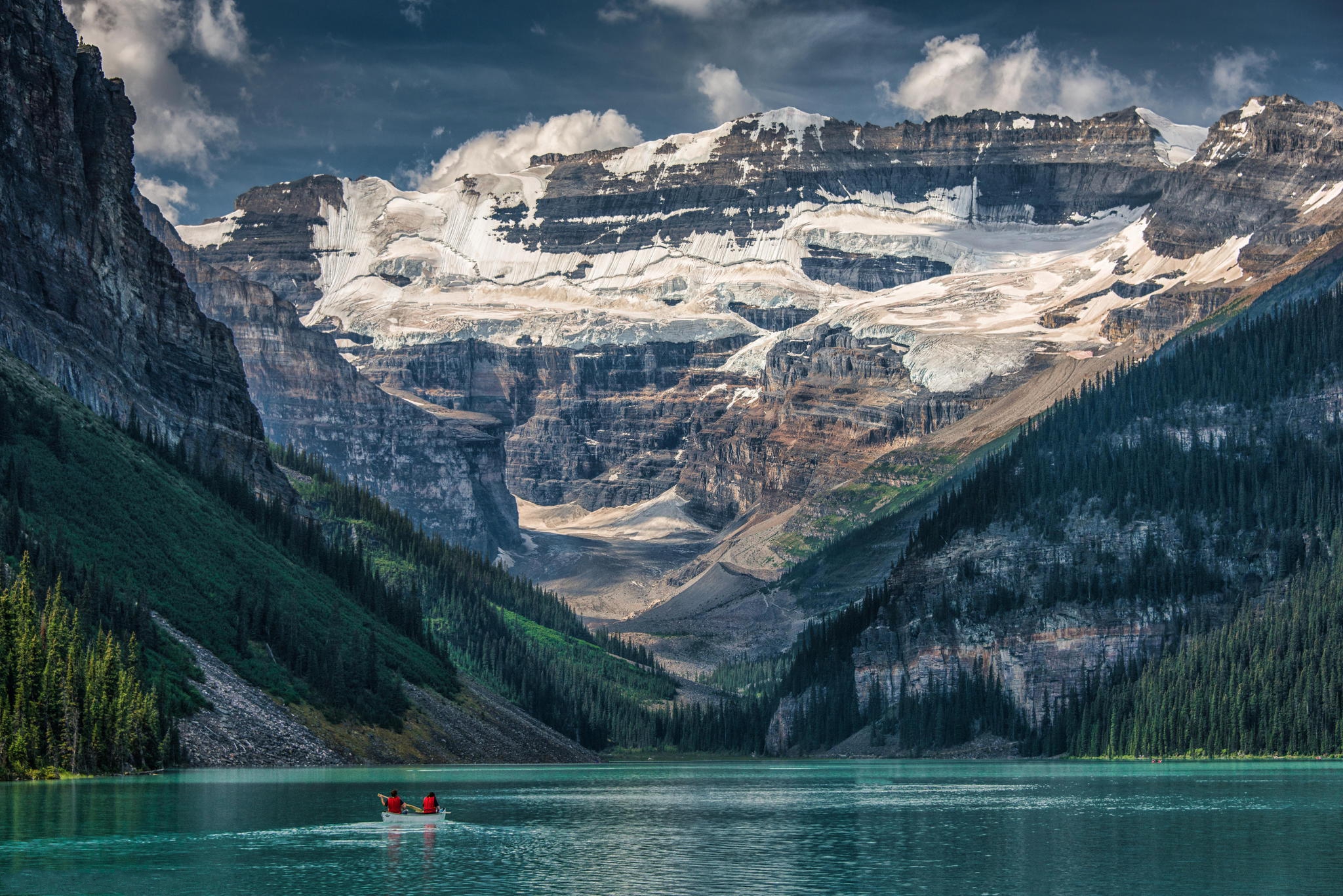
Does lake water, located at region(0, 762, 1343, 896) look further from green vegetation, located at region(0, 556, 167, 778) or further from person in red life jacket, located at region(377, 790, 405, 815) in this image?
green vegetation, located at region(0, 556, 167, 778)

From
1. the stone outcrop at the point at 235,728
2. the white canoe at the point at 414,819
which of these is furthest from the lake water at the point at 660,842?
the stone outcrop at the point at 235,728

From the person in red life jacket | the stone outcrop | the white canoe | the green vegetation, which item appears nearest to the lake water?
the white canoe

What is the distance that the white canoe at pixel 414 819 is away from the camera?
4916 inches

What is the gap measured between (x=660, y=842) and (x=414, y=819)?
55.4 ft

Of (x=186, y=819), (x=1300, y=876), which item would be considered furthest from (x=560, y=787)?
(x=1300, y=876)

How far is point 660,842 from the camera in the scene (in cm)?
12288

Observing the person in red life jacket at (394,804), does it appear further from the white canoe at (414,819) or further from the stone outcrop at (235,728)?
the stone outcrop at (235,728)

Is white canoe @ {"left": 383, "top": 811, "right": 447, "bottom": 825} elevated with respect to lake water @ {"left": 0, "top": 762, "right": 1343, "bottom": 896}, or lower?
elevated

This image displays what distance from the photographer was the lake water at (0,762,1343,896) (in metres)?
98.3

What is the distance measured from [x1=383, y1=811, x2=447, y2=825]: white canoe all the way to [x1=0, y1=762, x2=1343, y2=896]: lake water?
0.78 m

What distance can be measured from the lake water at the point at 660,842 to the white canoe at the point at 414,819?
2.56ft

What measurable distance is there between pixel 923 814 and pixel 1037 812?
29.0ft

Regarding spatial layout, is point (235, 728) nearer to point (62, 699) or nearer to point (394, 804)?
point (62, 699)

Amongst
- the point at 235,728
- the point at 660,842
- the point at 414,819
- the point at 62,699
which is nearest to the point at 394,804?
the point at 414,819
